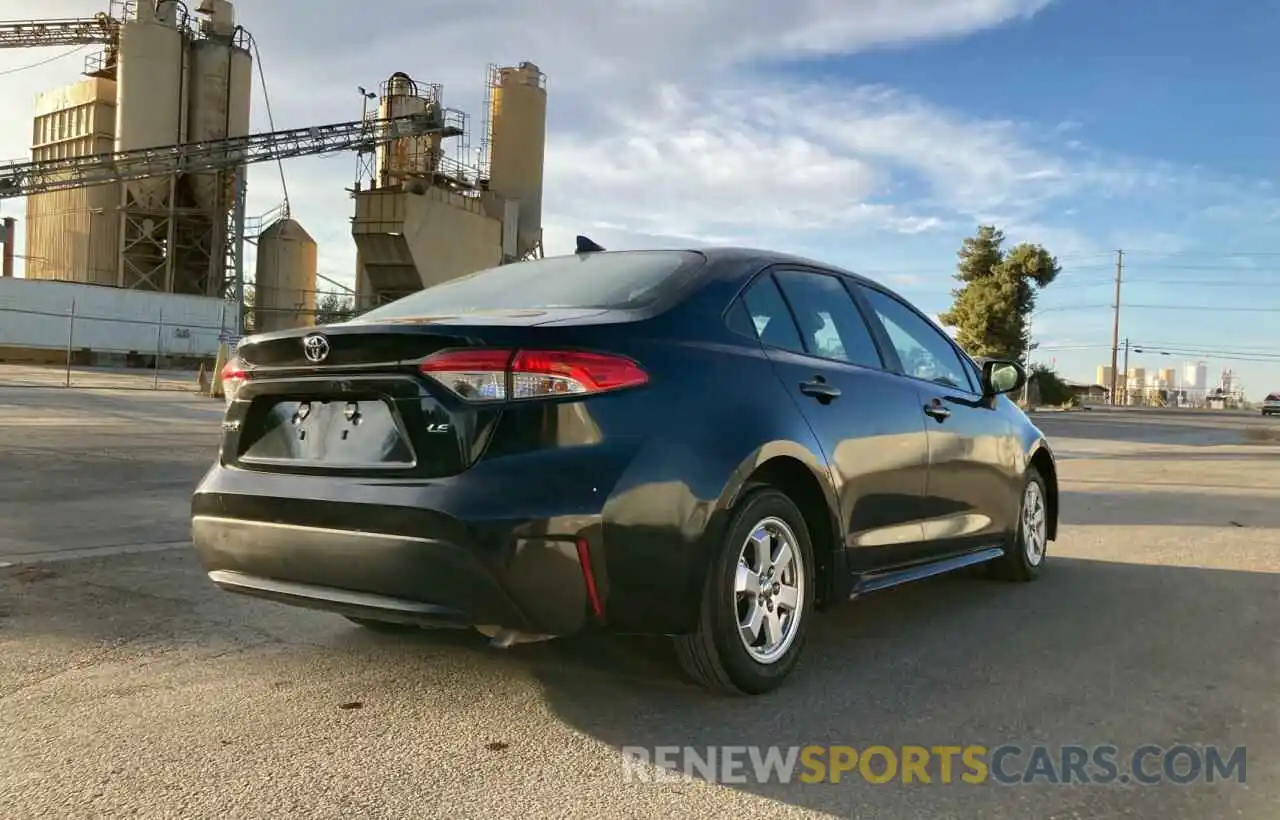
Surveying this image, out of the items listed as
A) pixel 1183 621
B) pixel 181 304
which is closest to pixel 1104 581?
pixel 1183 621

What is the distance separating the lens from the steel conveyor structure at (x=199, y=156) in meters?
38.7

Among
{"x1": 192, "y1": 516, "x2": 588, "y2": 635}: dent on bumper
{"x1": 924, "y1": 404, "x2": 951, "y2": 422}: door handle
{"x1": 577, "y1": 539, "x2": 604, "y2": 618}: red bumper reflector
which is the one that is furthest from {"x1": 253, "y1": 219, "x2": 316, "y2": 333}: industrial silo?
{"x1": 577, "y1": 539, "x2": 604, "y2": 618}: red bumper reflector

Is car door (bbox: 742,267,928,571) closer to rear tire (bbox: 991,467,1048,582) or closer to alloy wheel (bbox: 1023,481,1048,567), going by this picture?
rear tire (bbox: 991,467,1048,582)

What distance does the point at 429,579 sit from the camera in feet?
9.25

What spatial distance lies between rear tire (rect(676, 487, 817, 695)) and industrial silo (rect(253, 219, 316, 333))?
43.6 meters

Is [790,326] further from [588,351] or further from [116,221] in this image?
[116,221]

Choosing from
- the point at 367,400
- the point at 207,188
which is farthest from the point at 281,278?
the point at 367,400

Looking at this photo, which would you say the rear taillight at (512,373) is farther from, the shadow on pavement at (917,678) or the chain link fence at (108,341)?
the chain link fence at (108,341)

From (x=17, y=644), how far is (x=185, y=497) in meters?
4.30

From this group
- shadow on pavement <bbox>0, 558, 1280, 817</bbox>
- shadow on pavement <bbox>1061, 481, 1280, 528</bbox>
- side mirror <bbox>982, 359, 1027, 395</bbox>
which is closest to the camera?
shadow on pavement <bbox>0, 558, 1280, 817</bbox>

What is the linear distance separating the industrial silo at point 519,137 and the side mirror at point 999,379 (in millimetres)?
39785

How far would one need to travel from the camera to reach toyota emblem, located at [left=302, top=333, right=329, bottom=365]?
3.11 metres

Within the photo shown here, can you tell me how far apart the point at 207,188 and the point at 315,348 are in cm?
4411

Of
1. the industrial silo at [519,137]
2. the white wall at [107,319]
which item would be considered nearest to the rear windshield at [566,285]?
the white wall at [107,319]
